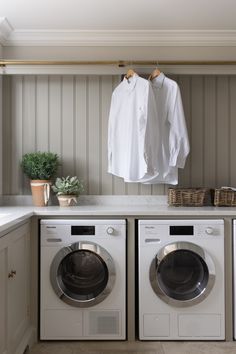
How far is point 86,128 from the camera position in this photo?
330cm

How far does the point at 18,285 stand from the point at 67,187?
0.90 m

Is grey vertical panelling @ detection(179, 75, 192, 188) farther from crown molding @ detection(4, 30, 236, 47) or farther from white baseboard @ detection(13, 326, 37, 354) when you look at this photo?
white baseboard @ detection(13, 326, 37, 354)

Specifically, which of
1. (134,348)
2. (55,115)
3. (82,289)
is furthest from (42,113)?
(134,348)

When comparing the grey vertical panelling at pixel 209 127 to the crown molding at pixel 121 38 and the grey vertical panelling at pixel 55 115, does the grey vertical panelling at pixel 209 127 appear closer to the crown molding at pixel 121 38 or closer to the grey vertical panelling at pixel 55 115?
the crown molding at pixel 121 38

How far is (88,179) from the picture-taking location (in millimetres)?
3301

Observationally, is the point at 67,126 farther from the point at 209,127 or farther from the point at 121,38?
the point at 209,127

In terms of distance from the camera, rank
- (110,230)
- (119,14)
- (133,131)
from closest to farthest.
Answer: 1. (110,230)
2. (119,14)
3. (133,131)

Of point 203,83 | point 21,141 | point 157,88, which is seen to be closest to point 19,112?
point 21,141

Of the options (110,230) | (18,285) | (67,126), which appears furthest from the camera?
(67,126)

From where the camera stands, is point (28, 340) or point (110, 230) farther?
point (110, 230)

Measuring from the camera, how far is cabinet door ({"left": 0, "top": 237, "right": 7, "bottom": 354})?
6.56ft

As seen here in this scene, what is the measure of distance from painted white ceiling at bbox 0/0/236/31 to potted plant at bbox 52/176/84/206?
1194 mm

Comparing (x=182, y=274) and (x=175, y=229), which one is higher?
(x=175, y=229)

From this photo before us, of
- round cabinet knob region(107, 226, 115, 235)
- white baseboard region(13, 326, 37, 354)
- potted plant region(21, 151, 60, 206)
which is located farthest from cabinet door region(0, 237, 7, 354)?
potted plant region(21, 151, 60, 206)
